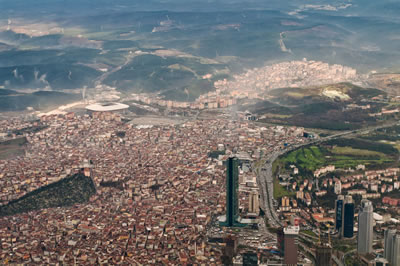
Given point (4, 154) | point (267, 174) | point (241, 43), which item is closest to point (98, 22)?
point (241, 43)

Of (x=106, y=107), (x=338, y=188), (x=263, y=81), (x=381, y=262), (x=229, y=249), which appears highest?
(x=263, y=81)

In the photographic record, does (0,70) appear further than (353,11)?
No

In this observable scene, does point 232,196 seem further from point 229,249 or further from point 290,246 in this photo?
point 290,246

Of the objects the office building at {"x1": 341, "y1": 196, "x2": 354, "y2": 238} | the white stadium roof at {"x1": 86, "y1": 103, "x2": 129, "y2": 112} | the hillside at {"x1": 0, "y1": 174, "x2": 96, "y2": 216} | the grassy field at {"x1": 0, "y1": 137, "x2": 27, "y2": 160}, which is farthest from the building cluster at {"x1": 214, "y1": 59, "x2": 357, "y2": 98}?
the office building at {"x1": 341, "y1": 196, "x2": 354, "y2": 238}

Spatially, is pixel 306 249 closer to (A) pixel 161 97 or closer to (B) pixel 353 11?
(A) pixel 161 97

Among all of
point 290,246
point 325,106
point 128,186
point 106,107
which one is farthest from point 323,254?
point 106,107
